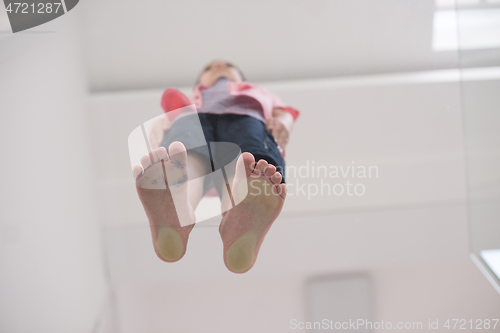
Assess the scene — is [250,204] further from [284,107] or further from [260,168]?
[284,107]

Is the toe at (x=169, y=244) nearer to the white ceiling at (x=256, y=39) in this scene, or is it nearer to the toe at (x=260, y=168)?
the toe at (x=260, y=168)

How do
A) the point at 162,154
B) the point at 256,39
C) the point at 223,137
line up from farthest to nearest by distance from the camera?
the point at 256,39 < the point at 223,137 < the point at 162,154

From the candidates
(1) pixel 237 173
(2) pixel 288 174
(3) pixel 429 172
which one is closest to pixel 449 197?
(3) pixel 429 172

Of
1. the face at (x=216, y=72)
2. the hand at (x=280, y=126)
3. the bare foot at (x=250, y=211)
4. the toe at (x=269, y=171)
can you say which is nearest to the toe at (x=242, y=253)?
the bare foot at (x=250, y=211)

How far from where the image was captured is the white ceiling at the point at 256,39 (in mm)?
701

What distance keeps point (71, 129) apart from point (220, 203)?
1.27ft

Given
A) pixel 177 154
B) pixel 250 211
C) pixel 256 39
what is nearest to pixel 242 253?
pixel 250 211

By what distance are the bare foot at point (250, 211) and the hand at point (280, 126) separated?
0.18 meters

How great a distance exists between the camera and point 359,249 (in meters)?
0.70

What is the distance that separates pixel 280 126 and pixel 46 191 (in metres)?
0.48

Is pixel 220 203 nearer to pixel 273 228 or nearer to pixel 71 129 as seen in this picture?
pixel 273 228

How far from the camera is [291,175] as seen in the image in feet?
2.35

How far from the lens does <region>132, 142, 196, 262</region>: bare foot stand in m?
0.51

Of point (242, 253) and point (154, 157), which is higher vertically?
point (154, 157)
